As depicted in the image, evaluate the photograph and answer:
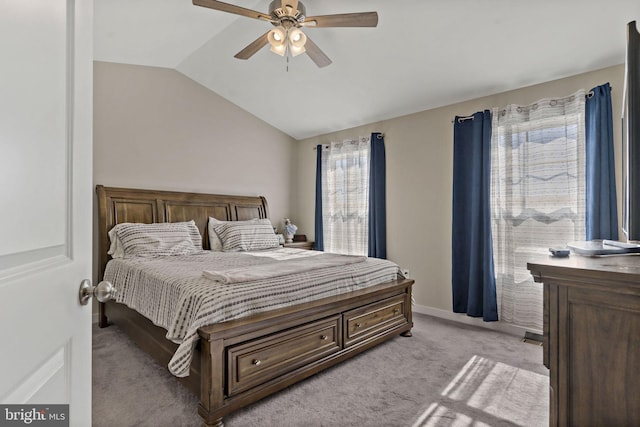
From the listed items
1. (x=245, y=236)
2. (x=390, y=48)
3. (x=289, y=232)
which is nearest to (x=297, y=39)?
(x=390, y=48)

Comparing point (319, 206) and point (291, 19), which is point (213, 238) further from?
point (291, 19)

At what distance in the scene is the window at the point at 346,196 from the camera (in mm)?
4500

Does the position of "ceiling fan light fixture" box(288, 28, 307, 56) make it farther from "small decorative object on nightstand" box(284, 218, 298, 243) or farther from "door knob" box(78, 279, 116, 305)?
"small decorative object on nightstand" box(284, 218, 298, 243)

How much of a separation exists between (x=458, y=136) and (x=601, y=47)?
51.3 inches

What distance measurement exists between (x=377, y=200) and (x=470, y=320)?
5.74 feet

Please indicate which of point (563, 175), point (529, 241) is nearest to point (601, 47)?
point (563, 175)

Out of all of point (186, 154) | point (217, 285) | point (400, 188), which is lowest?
point (217, 285)

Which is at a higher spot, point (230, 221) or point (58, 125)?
point (58, 125)

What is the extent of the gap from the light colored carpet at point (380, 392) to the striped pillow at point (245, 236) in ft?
4.85

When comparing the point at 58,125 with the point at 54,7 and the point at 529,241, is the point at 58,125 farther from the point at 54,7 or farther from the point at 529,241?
the point at 529,241

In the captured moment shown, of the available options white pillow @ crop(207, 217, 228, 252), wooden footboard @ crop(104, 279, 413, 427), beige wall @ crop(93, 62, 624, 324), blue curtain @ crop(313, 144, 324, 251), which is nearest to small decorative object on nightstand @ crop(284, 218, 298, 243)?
blue curtain @ crop(313, 144, 324, 251)

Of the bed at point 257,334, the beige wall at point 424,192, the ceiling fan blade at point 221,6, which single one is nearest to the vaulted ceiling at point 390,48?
the beige wall at point 424,192

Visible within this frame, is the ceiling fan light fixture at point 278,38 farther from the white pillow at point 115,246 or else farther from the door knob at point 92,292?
the white pillow at point 115,246

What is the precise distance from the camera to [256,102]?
455 centimetres
